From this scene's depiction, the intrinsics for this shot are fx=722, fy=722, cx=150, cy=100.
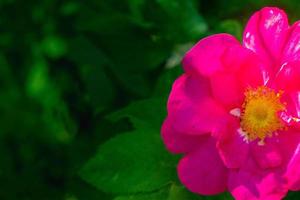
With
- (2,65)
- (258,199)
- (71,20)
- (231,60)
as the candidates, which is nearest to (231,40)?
(231,60)

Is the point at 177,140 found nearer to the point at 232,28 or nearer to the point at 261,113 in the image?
the point at 261,113

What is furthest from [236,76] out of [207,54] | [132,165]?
[132,165]

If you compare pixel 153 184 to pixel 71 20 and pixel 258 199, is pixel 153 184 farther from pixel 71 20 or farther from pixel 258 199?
pixel 71 20

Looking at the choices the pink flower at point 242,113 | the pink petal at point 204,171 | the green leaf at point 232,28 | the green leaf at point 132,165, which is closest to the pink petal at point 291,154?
the pink flower at point 242,113

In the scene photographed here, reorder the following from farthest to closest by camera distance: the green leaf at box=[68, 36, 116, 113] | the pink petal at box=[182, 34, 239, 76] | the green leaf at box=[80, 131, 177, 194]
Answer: the green leaf at box=[68, 36, 116, 113] < the green leaf at box=[80, 131, 177, 194] < the pink petal at box=[182, 34, 239, 76]

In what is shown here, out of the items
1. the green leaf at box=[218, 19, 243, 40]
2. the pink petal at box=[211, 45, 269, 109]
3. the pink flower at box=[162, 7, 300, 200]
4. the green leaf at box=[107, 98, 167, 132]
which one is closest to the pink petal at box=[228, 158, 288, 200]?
the pink flower at box=[162, 7, 300, 200]

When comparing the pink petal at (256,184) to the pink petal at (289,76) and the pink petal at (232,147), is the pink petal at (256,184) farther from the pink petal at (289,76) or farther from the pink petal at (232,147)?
the pink petal at (289,76)

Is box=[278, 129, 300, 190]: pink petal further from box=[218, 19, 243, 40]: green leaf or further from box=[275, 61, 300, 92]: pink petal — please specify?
box=[218, 19, 243, 40]: green leaf
